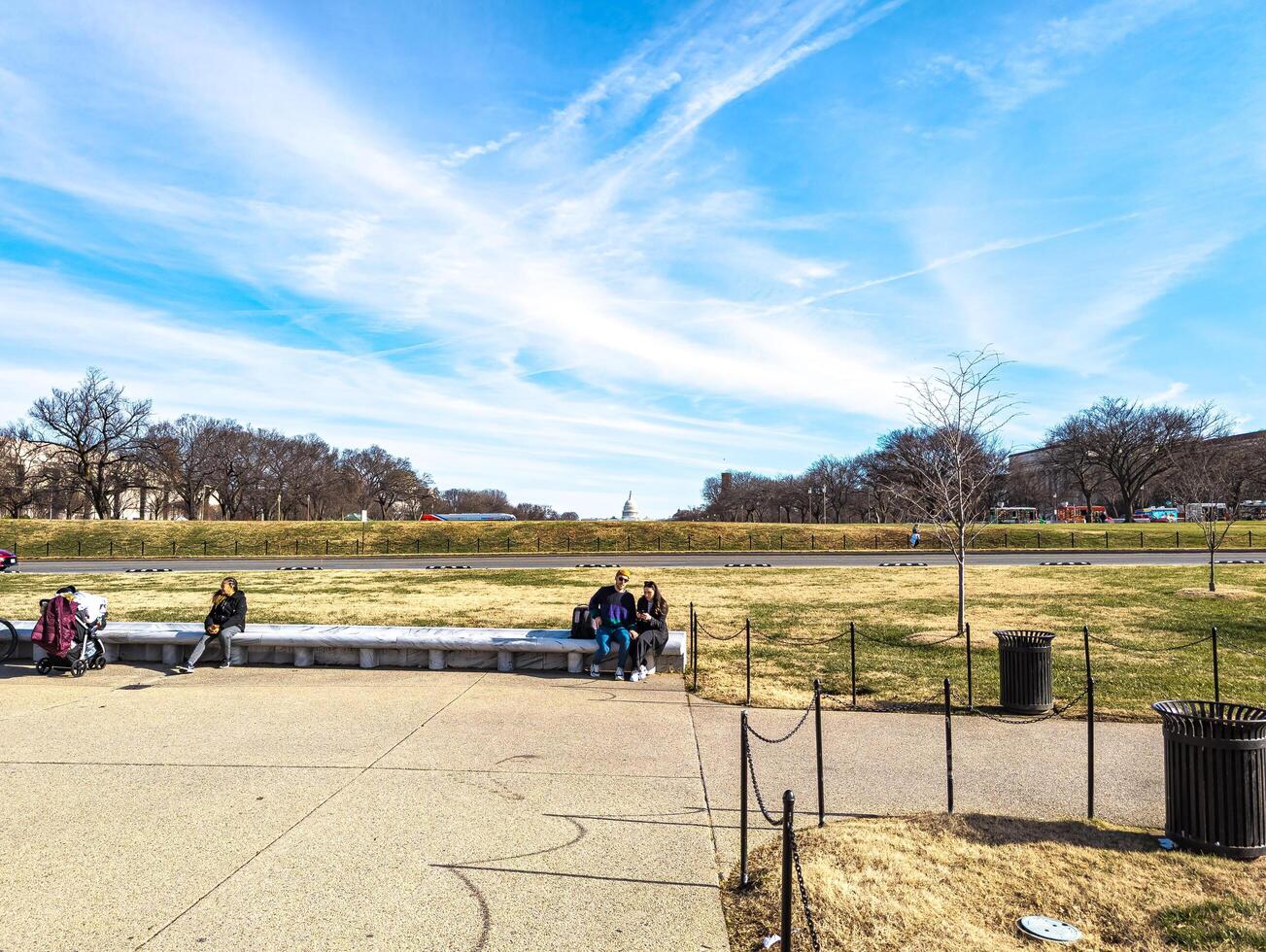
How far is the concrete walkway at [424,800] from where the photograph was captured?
4297 mm

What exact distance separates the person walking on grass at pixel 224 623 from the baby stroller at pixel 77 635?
3.86 ft

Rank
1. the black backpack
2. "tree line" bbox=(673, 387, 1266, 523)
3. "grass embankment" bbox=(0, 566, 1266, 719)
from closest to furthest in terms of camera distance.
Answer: "grass embankment" bbox=(0, 566, 1266, 719), the black backpack, "tree line" bbox=(673, 387, 1266, 523)

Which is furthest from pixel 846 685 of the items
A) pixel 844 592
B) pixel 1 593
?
pixel 1 593

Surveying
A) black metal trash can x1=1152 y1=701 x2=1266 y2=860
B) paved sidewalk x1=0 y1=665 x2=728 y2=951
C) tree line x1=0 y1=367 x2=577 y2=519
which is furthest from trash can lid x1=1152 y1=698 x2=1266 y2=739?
tree line x1=0 y1=367 x2=577 y2=519

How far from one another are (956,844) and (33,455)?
104 meters

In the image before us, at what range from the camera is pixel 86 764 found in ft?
22.8

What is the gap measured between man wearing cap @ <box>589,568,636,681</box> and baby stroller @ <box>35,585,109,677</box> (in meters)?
6.96

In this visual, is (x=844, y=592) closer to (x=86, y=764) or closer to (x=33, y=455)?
(x=86, y=764)

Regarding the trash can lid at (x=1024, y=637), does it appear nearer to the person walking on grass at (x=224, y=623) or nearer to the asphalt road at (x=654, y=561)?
the person walking on grass at (x=224, y=623)

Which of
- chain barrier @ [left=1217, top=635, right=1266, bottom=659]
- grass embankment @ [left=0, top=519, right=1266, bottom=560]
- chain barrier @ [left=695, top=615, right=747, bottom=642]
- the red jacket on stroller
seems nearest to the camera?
the red jacket on stroller

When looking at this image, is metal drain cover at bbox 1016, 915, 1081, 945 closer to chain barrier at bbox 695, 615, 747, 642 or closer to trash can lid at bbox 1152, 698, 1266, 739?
trash can lid at bbox 1152, 698, 1266, 739

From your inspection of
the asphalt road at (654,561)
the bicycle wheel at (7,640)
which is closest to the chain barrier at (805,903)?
the bicycle wheel at (7,640)

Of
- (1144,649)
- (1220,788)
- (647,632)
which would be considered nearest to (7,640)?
(647,632)

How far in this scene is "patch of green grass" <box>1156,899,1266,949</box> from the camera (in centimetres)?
409
